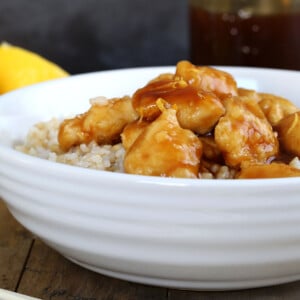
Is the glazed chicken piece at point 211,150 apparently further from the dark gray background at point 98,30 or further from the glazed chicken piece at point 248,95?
the dark gray background at point 98,30

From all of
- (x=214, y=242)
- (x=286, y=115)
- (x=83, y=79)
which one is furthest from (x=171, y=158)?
(x=83, y=79)

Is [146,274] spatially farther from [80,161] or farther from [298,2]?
[298,2]

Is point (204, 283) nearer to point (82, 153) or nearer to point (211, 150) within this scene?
point (211, 150)

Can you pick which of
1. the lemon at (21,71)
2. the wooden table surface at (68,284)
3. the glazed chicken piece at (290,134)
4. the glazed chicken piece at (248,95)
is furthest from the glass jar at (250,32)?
the wooden table surface at (68,284)

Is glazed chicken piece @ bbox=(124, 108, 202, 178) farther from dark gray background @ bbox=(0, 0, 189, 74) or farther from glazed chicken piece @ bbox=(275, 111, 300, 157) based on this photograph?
dark gray background @ bbox=(0, 0, 189, 74)

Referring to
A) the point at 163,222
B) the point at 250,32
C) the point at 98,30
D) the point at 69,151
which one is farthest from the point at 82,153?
the point at 98,30

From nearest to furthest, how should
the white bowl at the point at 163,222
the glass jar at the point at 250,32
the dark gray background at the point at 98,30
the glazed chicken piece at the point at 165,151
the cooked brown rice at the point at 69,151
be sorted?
the white bowl at the point at 163,222 → the glazed chicken piece at the point at 165,151 → the cooked brown rice at the point at 69,151 → the glass jar at the point at 250,32 → the dark gray background at the point at 98,30
